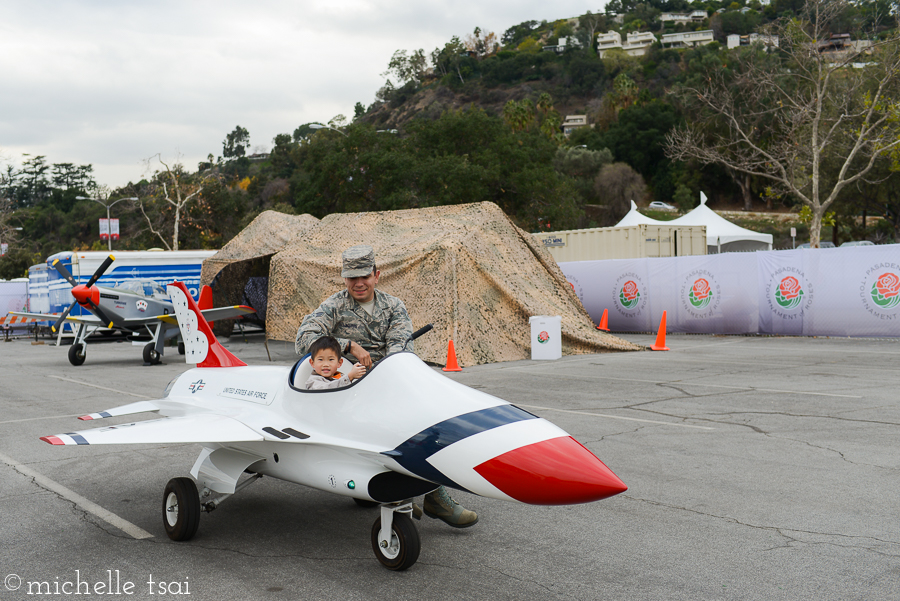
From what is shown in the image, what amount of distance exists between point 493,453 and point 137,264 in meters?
24.8

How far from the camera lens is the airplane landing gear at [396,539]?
4125mm

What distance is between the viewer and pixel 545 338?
53.7 ft

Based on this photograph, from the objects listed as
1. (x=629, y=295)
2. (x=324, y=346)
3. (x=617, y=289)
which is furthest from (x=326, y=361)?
(x=617, y=289)

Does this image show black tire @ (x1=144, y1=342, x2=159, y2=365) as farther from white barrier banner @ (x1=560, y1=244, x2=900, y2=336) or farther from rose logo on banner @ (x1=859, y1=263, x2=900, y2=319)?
rose logo on banner @ (x1=859, y1=263, x2=900, y2=319)

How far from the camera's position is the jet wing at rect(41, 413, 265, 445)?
449 centimetres

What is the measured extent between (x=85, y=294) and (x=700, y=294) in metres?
17.1

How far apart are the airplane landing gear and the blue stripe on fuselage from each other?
1.42ft

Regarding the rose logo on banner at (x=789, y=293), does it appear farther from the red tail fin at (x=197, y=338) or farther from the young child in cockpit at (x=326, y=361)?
the young child in cockpit at (x=326, y=361)

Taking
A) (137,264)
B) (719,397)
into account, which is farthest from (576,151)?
(719,397)

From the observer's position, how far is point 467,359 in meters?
15.6

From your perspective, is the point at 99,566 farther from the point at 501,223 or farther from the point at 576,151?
the point at 576,151

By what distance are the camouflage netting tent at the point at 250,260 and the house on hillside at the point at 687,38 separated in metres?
177

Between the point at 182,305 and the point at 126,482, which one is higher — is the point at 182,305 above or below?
above

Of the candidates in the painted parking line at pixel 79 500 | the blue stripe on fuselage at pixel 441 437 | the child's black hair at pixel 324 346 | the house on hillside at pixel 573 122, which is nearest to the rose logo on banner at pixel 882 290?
the blue stripe on fuselage at pixel 441 437
